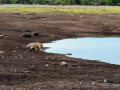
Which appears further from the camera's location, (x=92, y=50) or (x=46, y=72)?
(x=92, y=50)

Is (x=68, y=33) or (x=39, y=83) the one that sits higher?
(x=39, y=83)

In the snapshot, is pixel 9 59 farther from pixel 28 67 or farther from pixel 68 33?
pixel 68 33

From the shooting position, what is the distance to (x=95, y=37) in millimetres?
33688

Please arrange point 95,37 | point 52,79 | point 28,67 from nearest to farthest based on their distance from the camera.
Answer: point 52,79 → point 28,67 → point 95,37

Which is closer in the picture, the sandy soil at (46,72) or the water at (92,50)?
the sandy soil at (46,72)

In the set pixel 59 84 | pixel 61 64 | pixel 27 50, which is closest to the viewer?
pixel 59 84

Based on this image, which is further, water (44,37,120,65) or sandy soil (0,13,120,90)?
water (44,37,120,65)

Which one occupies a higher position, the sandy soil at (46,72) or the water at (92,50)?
the sandy soil at (46,72)

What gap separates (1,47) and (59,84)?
34.4 ft

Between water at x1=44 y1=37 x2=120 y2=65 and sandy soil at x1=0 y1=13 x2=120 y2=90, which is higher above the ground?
sandy soil at x1=0 y1=13 x2=120 y2=90

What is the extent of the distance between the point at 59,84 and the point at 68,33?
21.6 meters

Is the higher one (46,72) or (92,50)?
(46,72)

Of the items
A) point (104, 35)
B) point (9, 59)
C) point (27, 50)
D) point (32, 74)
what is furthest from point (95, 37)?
point (32, 74)

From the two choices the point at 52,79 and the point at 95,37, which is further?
the point at 95,37
